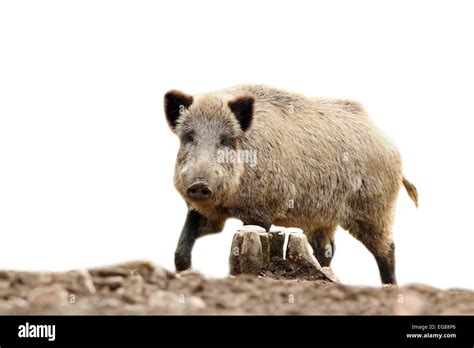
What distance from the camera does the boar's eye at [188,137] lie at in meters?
14.6

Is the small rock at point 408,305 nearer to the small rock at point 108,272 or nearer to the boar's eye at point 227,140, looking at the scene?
the small rock at point 108,272

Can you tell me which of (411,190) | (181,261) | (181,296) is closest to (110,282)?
(181,296)

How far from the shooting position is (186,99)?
14.8 meters

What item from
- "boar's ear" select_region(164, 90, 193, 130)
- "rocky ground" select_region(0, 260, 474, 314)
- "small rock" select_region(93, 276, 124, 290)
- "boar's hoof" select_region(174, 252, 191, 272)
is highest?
"boar's ear" select_region(164, 90, 193, 130)

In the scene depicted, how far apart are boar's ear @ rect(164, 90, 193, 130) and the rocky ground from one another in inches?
201

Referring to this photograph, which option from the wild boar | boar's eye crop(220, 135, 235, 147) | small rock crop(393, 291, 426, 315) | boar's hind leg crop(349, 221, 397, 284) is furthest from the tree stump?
small rock crop(393, 291, 426, 315)

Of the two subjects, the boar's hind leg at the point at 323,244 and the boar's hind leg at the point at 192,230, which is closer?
the boar's hind leg at the point at 192,230

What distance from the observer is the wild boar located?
14.6 metres

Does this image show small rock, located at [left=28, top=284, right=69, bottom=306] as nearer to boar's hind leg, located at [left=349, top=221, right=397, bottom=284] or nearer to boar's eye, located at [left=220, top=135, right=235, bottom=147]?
boar's eye, located at [left=220, top=135, right=235, bottom=147]

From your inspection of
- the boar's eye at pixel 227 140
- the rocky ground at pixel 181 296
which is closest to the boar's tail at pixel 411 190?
the boar's eye at pixel 227 140

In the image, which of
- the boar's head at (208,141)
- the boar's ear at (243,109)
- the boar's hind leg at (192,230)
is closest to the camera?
the boar's head at (208,141)

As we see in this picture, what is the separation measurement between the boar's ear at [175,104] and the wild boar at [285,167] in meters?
0.02

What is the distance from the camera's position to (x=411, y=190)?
60.0 ft
